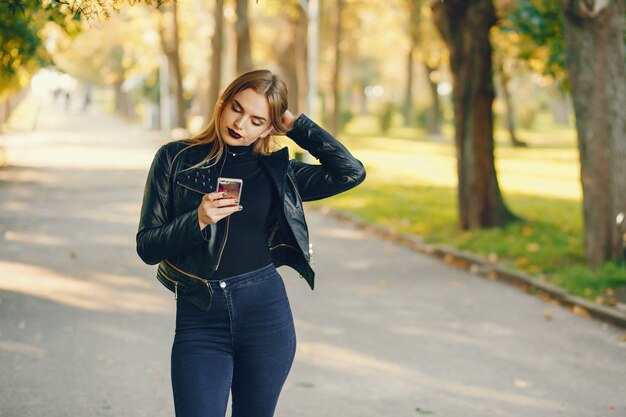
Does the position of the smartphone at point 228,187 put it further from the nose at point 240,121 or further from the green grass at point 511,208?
the green grass at point 511,208

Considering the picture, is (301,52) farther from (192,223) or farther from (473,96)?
(192,223)

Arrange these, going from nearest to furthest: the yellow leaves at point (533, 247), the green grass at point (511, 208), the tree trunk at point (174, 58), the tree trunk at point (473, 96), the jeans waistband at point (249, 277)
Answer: the jeans waistband at point (249, 277), the green grass at point (511, 208), the yellow leaves at point (533, 247), the tree trunk at point (473, 96), the tree trunk at point (174, 58)

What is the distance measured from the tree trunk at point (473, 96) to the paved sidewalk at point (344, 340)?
4.79 feet

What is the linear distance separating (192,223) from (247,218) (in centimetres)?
27

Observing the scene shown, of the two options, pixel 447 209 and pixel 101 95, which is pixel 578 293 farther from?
pixel 101 95

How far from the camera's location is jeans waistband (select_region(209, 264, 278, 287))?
3.54m

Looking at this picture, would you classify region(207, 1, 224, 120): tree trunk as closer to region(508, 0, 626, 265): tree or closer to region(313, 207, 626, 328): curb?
region(313, 207, 626, 328): curb

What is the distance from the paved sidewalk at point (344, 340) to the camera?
6305 mm

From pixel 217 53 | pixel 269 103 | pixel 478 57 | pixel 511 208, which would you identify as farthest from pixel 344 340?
pixel 217 53

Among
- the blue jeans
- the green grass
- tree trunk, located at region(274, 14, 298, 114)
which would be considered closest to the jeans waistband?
the blue jeans

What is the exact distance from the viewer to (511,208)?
18.1 m

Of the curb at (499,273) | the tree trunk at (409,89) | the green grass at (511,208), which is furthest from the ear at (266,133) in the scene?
the tree trunk at (409,89)

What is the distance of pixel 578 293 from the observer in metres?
9.72

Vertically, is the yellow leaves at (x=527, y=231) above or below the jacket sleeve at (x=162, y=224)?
below
